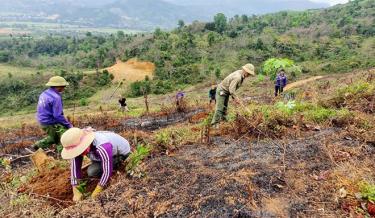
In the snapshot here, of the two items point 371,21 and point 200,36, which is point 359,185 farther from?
point 371,21

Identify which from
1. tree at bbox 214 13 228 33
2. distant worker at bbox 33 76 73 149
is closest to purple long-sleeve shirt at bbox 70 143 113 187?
distant worker at bbox 33 76 73 149

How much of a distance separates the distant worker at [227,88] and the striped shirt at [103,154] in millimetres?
2975

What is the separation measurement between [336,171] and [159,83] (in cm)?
2723

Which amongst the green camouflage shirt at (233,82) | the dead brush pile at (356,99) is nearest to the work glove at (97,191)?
the green camouflage shirt at (233,82)

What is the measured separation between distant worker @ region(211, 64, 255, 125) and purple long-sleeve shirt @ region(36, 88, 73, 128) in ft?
9.31

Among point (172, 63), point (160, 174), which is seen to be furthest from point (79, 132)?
point (172, 63)

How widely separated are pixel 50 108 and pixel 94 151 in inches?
75.9

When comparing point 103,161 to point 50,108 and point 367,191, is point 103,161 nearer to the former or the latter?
point 50,108

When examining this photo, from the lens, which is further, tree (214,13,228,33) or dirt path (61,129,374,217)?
tree (214,13,228,33)

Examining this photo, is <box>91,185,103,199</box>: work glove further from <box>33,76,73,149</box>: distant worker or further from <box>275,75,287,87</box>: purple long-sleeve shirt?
<box>275,75,287,87</box>: purple long-sleeve shirt

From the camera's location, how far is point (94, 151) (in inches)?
194

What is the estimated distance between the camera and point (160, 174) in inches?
207

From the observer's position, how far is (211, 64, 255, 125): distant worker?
7.61 meters

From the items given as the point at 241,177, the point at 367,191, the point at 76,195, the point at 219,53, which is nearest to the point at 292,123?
the point at 241,177
